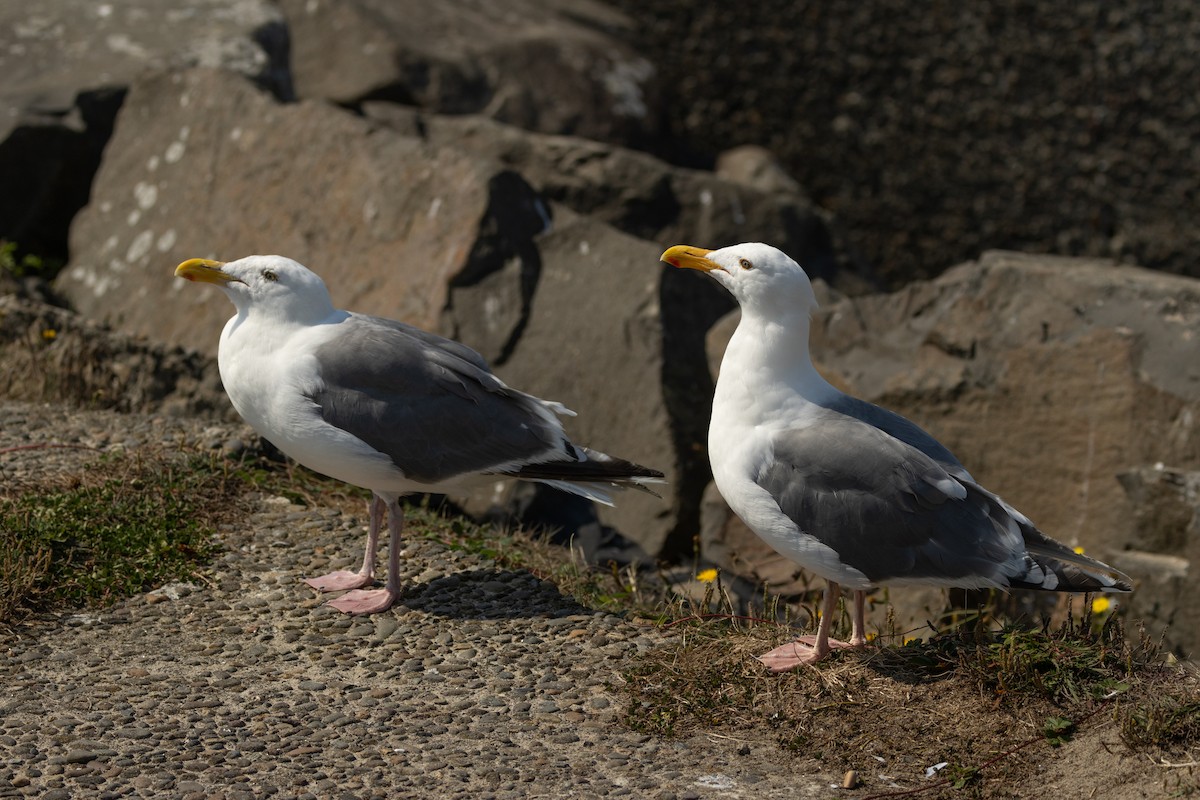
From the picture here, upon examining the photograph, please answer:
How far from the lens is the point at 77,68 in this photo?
33.1ft

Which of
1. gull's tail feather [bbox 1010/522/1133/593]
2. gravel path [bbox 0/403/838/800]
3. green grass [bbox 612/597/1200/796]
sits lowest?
gravel path [bbox 0/403/838/800]

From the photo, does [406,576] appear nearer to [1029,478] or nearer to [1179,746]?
[1179,746]

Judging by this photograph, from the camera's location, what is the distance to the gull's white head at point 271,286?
5.04 metres

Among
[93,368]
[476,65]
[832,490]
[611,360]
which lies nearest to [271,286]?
[832,490]

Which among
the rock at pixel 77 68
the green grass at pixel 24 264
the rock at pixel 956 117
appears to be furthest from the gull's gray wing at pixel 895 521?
the rock at pixel 956 117

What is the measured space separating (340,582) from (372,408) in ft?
2.41

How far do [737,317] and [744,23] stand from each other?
6.24 meters

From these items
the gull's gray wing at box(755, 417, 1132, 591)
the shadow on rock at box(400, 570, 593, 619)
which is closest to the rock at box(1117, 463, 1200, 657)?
the gull's gray wing at box(755, 417, 1132, 591)

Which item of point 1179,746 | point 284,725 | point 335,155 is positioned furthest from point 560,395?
point 1179,746

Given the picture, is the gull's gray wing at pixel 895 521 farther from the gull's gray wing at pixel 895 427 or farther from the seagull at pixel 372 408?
the seagull at pixel 372 408

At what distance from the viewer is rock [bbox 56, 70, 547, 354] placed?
763cm

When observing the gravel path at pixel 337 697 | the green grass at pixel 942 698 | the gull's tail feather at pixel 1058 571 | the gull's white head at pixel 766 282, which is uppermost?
the gull's white head at pixel 766 282

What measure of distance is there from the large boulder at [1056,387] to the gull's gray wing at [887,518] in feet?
7.89

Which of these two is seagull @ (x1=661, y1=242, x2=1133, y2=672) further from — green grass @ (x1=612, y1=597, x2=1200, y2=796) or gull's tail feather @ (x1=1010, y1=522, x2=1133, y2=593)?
green grass @ (x1=612, y1=597, x2=1200, y2=796)
